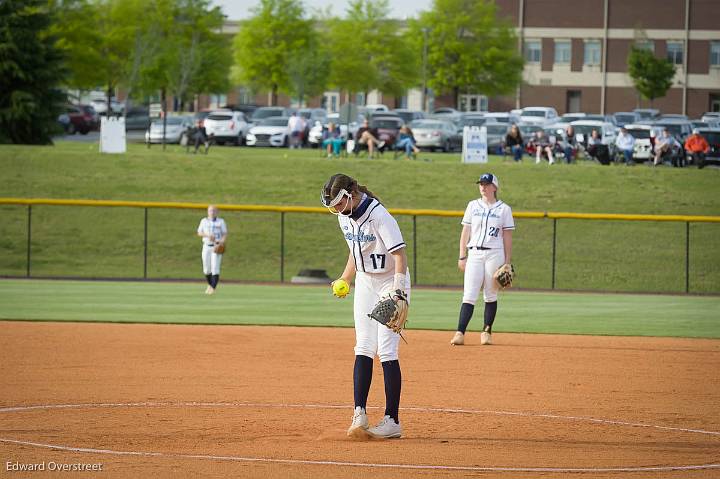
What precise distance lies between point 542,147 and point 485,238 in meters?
27.2

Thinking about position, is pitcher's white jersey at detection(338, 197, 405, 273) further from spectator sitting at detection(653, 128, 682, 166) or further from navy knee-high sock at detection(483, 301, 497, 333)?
spectator sitting at detection(653, 128, 682, 166)

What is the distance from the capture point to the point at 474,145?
38344 mm

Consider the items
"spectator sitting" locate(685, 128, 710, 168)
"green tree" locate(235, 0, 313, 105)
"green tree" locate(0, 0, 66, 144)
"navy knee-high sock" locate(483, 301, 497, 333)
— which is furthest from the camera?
"green tree" locate(235, 0, 313, 105)

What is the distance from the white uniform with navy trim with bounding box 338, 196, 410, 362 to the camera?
30.0 feet

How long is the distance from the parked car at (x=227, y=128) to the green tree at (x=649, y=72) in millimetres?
35191

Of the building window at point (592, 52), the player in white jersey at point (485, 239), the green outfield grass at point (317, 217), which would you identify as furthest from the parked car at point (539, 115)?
the player in white jersey at point (485, 239)

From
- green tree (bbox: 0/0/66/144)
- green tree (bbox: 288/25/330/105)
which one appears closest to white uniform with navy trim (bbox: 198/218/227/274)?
green tree (bbox: 0/0/66/144)

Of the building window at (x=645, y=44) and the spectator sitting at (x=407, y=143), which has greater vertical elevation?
the building window at (x=645, y=44)

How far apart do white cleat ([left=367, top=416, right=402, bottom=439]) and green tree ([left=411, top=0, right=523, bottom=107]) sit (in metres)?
67.6

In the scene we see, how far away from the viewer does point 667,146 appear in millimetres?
41156

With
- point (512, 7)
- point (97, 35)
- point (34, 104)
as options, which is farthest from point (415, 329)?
point (512, 7)

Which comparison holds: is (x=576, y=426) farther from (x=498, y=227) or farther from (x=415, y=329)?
(x=415, y=329)

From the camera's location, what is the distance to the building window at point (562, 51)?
85.2m

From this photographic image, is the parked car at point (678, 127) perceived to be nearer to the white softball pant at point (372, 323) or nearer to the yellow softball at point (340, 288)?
the yellow softball at point (340, 288)
